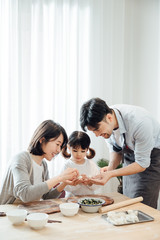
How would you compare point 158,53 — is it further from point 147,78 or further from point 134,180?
point 134,180

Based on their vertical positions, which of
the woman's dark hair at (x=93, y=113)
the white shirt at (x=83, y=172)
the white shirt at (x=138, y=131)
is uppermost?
the woman's dark hair at (x=93, y=113)

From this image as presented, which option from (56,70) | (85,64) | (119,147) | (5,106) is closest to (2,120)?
(5,106)

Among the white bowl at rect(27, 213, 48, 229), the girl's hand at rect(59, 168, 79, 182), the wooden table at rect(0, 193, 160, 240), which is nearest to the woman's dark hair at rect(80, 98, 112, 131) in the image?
the girl's hand at rect(59, 168, 79, 182)

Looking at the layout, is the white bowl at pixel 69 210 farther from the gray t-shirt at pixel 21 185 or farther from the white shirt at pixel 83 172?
the white shirt at pixel 83 172

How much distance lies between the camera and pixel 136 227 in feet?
4.90

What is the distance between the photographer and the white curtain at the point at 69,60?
11.1 feet

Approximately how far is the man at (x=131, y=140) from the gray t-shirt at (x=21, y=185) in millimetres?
425

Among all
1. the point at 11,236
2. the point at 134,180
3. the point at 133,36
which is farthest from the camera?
the point at 133,36

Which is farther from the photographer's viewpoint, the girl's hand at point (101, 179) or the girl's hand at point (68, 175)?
the girl's hand at point (101, 179)

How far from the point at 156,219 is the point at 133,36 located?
9.71 ft

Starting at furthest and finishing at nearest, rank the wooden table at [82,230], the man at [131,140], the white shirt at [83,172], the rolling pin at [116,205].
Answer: the white shirt at [83,172] → the man at [131,140] → the rolling pin at [116,205] → the wooden table at [82,230]

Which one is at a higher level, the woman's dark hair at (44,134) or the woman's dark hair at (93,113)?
the woman's dark hair at (93,113)

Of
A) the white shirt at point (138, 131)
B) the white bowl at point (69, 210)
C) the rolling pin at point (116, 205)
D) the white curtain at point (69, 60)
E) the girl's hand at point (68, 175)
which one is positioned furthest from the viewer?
the white curtain at point (69, 60)

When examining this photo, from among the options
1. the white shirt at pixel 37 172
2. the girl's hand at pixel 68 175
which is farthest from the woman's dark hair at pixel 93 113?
the white shirt at pixel 37 172
